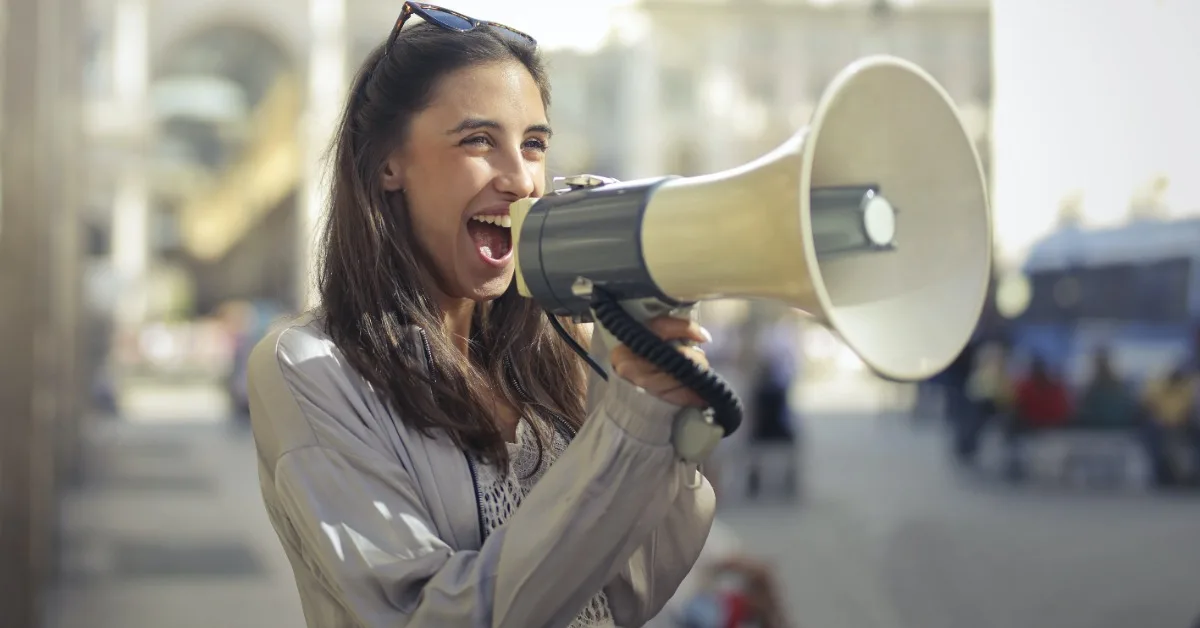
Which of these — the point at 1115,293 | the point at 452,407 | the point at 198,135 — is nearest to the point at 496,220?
the point at 452,407

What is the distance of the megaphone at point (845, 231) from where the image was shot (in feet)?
2.81

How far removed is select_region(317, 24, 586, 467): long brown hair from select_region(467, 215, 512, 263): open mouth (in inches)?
2.4

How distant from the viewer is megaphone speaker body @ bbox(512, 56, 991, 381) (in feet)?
2.81

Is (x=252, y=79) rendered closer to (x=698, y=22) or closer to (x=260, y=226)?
(x=260, y=226)

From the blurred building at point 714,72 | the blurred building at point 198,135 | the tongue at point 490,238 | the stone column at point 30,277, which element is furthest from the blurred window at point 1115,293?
the stone column at point 30,277

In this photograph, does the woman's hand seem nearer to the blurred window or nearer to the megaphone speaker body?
the megaphone speaker body

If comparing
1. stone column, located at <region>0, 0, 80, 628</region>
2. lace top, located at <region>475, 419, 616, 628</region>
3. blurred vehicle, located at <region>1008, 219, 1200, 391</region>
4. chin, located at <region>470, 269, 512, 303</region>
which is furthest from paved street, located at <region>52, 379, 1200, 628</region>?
chin, located at <region>470, 269, 512, 303</region>

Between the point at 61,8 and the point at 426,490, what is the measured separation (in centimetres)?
392

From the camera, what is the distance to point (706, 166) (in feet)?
12.7

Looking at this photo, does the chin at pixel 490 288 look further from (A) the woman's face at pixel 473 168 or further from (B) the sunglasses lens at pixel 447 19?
(B) the sunglasses lens at pixel 447 19

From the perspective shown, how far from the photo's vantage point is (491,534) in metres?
0.95

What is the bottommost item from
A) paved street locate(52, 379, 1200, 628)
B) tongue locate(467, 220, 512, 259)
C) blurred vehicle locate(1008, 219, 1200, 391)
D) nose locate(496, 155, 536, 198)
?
paved street locate(52, 379, 1200, 628)

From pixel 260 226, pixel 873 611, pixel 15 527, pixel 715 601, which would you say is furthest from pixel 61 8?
pixel 873 611

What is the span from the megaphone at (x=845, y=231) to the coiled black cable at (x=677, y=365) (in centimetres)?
3
